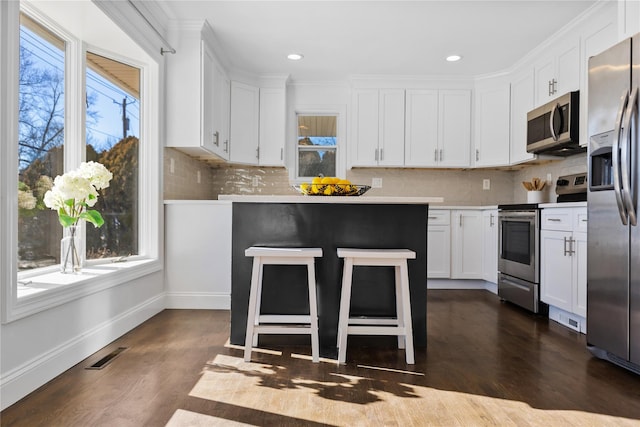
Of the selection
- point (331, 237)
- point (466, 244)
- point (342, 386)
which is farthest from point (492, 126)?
point (342, 386)

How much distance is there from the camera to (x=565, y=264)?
10.6ft

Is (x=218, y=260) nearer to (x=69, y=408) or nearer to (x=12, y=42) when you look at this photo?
(x=69, y=408)

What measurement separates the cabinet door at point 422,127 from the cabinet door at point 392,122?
7 centimetres

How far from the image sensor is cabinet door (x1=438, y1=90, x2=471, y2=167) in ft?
16.5

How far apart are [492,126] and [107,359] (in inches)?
173

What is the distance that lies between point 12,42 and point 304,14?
2.21 meters

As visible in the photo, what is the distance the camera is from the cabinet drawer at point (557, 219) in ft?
10.4

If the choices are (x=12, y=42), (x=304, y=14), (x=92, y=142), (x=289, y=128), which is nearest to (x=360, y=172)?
(x=289, y=128)

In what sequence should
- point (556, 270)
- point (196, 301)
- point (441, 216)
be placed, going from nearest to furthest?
point (556, 270) < point (196, 301) < point (441, 216)

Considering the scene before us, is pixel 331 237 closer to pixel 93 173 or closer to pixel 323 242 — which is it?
pixel 323 242

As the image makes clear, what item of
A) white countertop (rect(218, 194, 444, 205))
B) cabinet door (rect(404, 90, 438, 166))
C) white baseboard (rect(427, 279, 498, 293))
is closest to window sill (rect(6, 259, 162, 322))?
white countertop (rect(218, 194, 444, 205))

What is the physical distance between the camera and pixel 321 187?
107 inches

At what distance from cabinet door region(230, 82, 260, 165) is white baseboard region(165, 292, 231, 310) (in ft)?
5.82

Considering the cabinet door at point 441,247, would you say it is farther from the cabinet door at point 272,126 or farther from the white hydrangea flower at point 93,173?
the white hydrangea flower at point 93,173
